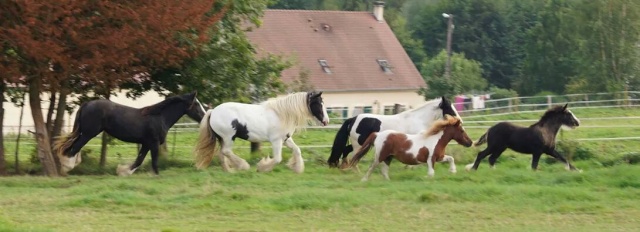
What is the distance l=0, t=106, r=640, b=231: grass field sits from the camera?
13.2 metres

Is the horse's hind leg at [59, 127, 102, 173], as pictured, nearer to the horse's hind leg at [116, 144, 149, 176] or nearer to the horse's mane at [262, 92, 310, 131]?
the horse's hind leg at [116, 144, 149, 176]

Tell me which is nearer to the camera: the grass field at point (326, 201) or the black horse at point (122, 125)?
the grass field at point (326, 201)

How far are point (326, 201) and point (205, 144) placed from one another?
18.3 feet

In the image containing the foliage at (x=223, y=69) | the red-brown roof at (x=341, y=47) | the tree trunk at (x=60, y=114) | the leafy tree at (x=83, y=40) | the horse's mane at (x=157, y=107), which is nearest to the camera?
the leafy tree at (x=83, y=40)

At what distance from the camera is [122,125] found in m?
19.1

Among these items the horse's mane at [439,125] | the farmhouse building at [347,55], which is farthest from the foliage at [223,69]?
the farmhouse building at [347,55]

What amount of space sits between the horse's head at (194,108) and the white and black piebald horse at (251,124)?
0.31m

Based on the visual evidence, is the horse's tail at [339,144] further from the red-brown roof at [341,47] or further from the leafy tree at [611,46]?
the leafy tree at [611,46]

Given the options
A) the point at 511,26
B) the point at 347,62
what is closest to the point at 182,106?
the point at 347,62

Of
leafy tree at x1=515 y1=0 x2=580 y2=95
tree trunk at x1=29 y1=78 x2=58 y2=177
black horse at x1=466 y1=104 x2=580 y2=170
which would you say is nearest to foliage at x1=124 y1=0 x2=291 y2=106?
tree trunk at x1=29 y1=78 x2=58 y2=177

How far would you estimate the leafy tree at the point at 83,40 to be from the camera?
17.7 meters

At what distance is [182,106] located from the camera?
1977 centimetres

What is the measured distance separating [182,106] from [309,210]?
592 centimetres

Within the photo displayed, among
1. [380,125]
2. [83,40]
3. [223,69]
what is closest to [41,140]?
[83,40]
